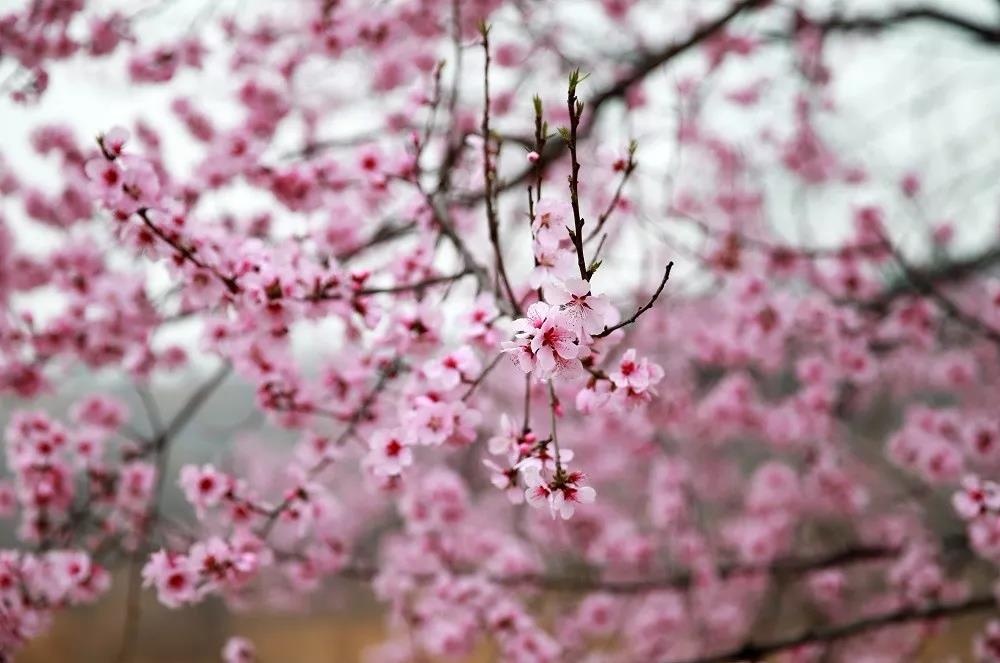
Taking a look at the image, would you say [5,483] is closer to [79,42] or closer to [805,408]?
[79,42]

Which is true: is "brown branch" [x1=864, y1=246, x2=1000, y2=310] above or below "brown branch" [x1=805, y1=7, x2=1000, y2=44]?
below

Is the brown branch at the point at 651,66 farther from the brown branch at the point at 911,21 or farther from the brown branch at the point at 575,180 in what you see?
the brown branch at the point at 575,180

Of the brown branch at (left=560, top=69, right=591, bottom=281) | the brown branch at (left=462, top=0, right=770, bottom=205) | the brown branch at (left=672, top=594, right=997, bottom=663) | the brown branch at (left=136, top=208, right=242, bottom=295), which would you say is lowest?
the brown branch at (left=672, top=594, right=997, bottom=663)

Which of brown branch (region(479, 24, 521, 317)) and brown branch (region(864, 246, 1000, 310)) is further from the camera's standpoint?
brown branch (region(864, 246, 1000, 310))

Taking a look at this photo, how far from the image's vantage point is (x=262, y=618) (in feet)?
63.3

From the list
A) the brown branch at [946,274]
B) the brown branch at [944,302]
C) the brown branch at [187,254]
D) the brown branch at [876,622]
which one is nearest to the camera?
the brown branch at [187,254]

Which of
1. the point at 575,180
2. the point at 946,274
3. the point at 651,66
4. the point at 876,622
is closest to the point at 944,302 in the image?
the point at 876,622

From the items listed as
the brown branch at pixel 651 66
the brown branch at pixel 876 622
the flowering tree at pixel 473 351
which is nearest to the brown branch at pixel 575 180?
the flowering tree at pixel 473 351

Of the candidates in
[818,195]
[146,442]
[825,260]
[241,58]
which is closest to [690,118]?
[825,260]

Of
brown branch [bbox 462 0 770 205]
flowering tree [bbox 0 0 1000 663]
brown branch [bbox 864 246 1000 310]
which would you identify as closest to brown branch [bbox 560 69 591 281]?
flowering tree [bbox 0 0 1000 663]

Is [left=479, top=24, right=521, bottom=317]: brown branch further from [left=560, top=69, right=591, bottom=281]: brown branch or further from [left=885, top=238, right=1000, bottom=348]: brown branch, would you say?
[left=885, top=238, right=1000, bottom=348]: brown branch

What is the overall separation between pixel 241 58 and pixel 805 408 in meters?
4.34

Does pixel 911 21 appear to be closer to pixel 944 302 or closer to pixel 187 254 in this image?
pixel 944 302

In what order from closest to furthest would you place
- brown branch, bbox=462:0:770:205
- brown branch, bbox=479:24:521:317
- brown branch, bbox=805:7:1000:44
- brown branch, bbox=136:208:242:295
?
Answer: 1. brown branch, bbox=479:24:521:317
2. brown branch, bbox=136:208:242:295
3. brown branch, bbox=462:0:770:205
4. brown branch, bbox=805:7:1000:44
